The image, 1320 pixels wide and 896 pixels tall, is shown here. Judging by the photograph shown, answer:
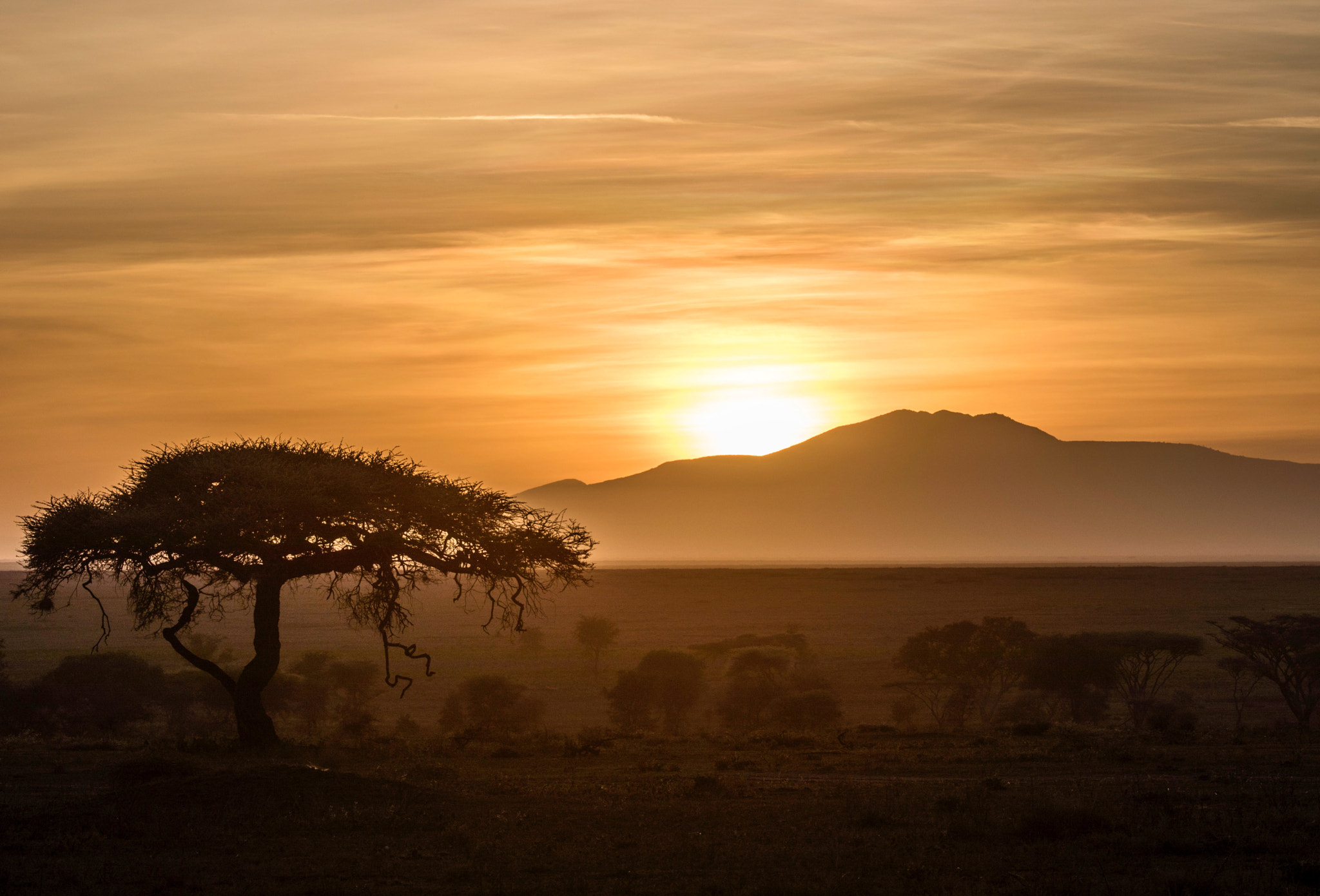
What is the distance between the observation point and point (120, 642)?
110000 mm

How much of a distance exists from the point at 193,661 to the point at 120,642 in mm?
97964

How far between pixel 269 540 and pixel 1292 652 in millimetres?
45800

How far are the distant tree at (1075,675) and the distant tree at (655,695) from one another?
17.1m

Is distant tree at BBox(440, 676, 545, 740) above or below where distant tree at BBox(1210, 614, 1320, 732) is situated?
below

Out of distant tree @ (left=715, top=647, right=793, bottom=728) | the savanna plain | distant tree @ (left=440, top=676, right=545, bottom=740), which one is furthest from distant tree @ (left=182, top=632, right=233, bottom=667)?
the savanna plain

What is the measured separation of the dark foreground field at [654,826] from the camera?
12.9m

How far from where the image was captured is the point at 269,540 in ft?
74.0

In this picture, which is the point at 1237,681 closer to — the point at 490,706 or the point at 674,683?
the point at 674,683

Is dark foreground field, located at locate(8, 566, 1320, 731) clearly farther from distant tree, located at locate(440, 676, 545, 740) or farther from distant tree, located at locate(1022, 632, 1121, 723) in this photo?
distant tree, located at locate(1022, 632, 1121, 723)

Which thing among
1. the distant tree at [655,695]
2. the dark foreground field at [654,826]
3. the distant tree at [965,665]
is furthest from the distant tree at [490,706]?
the dark foreground field at [654,826]

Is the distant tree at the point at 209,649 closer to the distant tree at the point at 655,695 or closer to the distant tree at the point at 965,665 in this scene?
the distant tree at the point at 655,695

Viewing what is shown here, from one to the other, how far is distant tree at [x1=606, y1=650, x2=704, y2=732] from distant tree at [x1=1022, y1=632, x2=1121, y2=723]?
17085 millimetres

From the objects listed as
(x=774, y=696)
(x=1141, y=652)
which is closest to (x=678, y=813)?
(x=774, y=696)

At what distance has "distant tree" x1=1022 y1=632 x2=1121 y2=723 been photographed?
54.4 m
